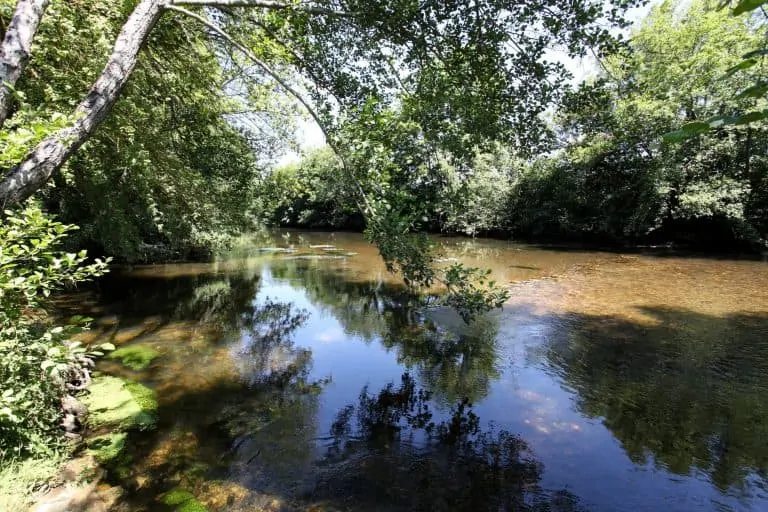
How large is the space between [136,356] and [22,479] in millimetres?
4799

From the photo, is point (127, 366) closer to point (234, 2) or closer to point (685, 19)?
point (234, 2)

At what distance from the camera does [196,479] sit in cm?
491

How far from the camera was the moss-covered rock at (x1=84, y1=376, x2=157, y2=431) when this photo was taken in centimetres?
604

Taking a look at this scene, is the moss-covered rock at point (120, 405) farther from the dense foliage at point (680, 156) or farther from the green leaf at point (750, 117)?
the dense foliage at point (680, 156)

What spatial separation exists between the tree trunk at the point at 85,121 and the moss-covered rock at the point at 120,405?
3.80 m

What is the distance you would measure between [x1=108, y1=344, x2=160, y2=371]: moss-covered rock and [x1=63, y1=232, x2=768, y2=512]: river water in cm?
22

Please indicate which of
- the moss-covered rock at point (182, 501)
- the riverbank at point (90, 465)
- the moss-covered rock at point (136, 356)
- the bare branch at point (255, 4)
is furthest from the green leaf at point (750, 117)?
the moss-covered rock at point (136, 356)

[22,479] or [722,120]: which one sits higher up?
[722,120]

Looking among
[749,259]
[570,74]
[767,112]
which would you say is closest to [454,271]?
[570,74]

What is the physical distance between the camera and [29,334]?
4012mm

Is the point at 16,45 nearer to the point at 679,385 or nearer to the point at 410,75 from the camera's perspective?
the point at 410,75

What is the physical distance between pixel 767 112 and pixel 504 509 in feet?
14.4

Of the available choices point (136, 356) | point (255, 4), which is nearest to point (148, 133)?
point (136, 356)

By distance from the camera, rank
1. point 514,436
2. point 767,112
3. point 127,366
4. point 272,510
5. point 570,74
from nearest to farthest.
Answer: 1. point 767,112
2. point 272,510
3. point 570,74
4. point 514,436
5. point 127,366
